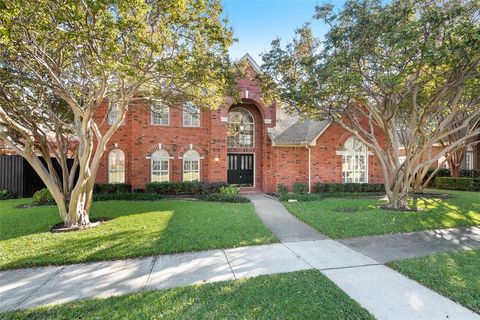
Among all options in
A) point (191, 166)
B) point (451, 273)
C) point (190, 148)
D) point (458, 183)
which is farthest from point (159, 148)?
point (458, 183)

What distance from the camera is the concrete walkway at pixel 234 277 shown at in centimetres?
340

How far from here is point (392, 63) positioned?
748cm

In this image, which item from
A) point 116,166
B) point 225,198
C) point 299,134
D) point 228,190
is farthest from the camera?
point 299,134

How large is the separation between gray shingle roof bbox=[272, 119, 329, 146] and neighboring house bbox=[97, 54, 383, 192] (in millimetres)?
61

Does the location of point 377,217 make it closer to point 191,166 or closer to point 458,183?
point 191,166

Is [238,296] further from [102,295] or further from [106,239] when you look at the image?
[106,239]

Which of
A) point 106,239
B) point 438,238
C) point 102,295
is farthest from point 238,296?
point 438,238

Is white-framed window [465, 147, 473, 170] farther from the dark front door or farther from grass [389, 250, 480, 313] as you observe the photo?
grass [389, 250, 480, 313]

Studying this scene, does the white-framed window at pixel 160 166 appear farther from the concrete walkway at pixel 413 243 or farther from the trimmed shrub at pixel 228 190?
the concrete walkway at pixel 413 243

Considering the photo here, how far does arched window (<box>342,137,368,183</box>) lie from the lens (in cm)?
1596

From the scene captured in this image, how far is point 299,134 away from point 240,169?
4.60 m

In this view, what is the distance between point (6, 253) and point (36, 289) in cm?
230

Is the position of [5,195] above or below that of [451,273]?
above

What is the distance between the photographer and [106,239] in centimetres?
614
